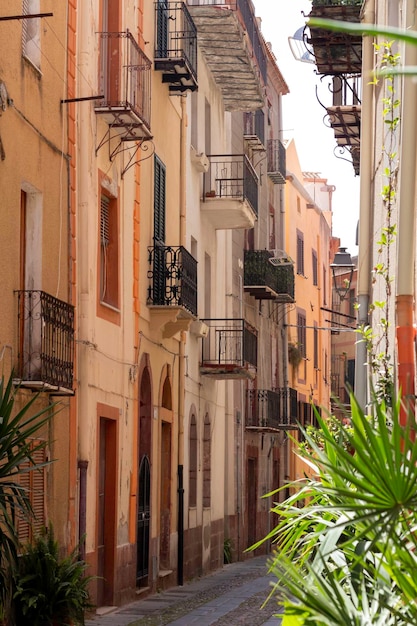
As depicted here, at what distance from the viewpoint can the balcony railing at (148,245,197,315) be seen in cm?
2155

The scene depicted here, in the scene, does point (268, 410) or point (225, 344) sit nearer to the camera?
point (225, 344)

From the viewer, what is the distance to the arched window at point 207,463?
27.4m

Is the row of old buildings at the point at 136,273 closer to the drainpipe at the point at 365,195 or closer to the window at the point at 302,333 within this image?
the drainpipe at the point at 365,195

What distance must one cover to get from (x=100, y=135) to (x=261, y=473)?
2061cm

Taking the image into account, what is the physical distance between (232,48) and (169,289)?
742 cm

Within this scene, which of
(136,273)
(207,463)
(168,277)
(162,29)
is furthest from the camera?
(207,463)

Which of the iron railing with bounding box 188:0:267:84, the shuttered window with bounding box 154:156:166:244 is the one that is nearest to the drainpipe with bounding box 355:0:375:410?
the shuttered window with bounding box 154:156:166:244

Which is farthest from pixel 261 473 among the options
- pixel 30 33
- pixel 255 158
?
pixel 30 33

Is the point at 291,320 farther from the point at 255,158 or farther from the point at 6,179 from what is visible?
the point at 6,179

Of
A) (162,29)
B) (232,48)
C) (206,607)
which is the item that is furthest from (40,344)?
(232,48)

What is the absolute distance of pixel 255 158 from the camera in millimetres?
38500

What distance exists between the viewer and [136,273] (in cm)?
2042

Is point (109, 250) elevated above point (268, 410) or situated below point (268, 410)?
above

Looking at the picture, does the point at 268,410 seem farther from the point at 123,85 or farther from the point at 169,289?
the point at 123,85
